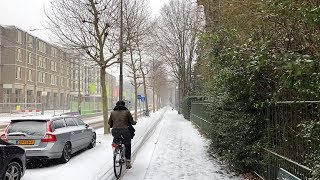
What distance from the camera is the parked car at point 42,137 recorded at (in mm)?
9508

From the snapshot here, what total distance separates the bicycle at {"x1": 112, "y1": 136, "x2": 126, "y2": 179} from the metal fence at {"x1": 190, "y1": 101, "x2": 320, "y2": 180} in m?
3.26

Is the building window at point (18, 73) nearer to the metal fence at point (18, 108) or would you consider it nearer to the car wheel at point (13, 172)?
the metal fence at point (18, 108)

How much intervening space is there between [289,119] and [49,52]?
73.1 m

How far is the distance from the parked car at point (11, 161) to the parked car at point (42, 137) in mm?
1942

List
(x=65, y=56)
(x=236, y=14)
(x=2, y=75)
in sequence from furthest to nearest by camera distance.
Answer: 1. (x=2, y=75)
2. (x=65, y=56)
3. (x=236, y=14)

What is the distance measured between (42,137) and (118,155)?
2.46 m

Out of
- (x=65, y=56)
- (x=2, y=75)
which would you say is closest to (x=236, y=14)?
(x=65, y=56)

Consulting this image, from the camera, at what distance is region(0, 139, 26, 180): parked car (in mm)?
6789

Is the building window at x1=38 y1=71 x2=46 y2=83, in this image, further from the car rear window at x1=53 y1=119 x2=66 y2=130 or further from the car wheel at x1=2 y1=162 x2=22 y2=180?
the car wheel at x1=2 y1=162 x2=22 y2=180

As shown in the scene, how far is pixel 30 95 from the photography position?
217 ft

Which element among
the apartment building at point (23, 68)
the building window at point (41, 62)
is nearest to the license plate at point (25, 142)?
the apartment building at point (23, 68)

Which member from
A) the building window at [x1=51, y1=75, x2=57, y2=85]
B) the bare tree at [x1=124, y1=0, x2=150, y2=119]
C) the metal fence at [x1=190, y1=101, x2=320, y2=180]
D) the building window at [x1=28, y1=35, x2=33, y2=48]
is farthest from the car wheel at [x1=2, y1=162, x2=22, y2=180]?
the building window at [x1=51, y1=75, x2=57, y2=85]

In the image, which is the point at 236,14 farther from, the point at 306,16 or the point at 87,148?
the point at 87,148

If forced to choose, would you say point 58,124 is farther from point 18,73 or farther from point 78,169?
point 18,73
